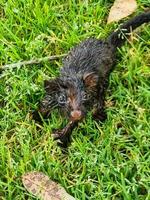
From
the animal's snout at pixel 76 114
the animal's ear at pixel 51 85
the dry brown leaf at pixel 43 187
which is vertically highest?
the animal's ear at pixel 51 85

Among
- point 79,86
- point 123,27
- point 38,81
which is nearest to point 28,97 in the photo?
point 38,81

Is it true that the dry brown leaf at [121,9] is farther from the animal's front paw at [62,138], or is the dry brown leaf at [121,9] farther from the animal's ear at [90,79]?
the animal's front paw at [62,138]

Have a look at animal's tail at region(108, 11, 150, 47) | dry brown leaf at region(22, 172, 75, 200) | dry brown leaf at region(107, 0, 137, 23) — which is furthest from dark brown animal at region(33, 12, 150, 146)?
dry brown leaf at region(22, 172, 75, 200)

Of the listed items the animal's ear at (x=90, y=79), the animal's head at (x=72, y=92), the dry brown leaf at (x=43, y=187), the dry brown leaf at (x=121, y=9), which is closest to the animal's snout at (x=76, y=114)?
the animal's head at (x=72, y=92)

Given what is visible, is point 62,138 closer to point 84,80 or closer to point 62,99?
point 62,99

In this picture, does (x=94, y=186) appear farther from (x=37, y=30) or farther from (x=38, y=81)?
(x=37, y=30)

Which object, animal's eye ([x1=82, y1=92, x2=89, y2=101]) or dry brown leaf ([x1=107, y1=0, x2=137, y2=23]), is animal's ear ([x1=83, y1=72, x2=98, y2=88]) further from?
dry brown leaf ([x1=107, y1=0, x2=137, y2=23])
